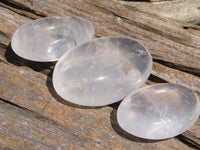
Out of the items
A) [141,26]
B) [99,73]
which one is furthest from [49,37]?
[141,26]

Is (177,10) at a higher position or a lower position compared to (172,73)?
higher

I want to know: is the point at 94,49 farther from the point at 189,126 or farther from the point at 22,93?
the point at 189,126

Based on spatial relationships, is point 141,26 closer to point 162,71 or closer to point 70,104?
point 162,71

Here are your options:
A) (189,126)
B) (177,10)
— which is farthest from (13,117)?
(177,10)

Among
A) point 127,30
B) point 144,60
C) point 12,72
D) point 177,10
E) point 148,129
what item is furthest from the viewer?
point 177,10

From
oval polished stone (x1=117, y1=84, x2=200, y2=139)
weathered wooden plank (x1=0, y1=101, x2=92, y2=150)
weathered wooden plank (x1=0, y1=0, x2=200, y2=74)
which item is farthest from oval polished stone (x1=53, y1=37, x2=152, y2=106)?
weathered wooden plank (x1=0, y1=0, x2=200, y2=74)

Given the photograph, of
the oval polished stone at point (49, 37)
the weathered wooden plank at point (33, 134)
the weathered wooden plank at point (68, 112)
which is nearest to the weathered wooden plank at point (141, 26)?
the oval polished stone at point (49, 37)

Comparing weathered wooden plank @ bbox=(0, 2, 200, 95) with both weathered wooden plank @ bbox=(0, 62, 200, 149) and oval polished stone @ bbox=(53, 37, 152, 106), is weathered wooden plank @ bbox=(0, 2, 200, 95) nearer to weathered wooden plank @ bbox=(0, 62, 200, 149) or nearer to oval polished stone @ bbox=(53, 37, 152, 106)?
weathered wooden plank @ bbox=(0, 62, 200, 149)
